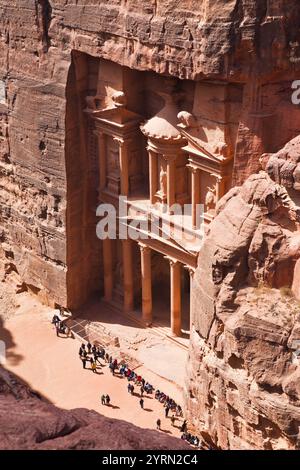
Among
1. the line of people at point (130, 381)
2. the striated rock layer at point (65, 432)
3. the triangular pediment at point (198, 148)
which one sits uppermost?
the striated rock layer at point (65, 432)

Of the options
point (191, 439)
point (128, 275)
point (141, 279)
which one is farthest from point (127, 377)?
point (191, 439)

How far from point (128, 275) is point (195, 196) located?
201 inches

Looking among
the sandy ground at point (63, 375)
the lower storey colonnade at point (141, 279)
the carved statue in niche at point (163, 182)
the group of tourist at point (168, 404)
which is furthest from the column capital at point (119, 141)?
the group of tourist at point (168, 404)

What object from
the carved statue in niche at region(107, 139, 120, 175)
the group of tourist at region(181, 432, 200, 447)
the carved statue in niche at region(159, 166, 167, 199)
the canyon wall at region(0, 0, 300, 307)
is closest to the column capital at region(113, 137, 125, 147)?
the carved statue in niche at region(107, 139, 120, 175)

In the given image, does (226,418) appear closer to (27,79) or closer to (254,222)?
(254,222)

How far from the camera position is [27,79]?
94.1 ft

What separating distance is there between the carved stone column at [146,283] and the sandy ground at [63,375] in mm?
2456

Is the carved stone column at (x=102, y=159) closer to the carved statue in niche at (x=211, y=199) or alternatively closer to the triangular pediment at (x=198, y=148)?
the triangular pediment at (x=198, y=148)

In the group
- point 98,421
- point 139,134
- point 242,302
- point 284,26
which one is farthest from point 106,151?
point 98,421

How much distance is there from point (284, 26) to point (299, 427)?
10.8 metres

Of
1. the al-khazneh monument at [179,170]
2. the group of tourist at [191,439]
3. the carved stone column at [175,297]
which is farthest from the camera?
the carved stone column at [175,297]

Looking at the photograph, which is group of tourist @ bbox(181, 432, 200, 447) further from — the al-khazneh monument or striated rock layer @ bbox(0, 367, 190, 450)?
striated rock layer @ bbox(0, 367, 190, 450)

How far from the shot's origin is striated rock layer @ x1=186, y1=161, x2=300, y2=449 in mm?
18078

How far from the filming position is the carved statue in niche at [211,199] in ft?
81.8
